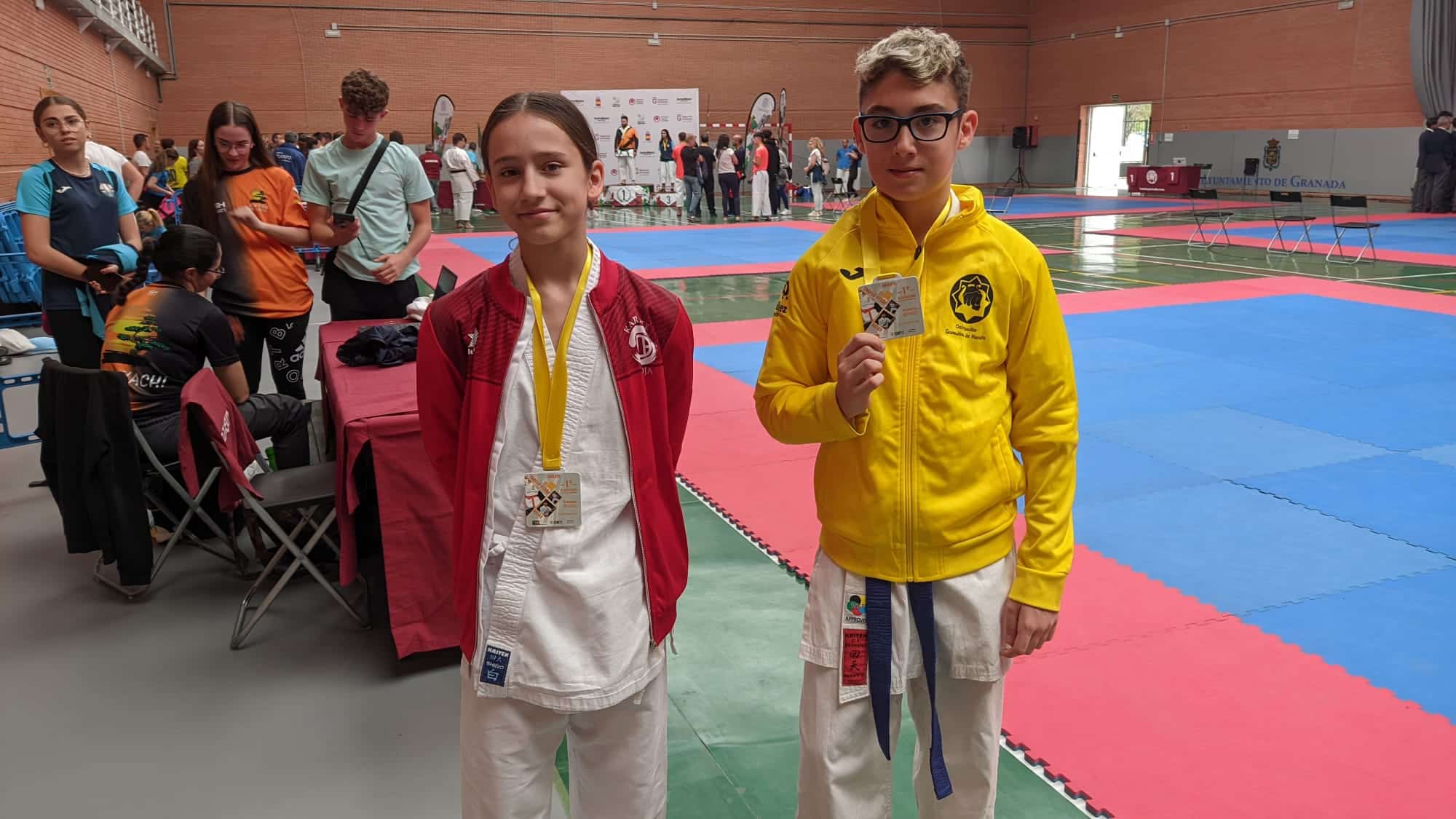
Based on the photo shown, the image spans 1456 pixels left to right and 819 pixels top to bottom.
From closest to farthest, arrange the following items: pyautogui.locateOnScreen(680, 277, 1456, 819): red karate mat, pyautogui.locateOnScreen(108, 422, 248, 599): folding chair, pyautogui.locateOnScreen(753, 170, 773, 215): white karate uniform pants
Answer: pyautogui.locateOnScreen(680, 277, 1456, 819): red karate mat → pyautogui.locateOnScreen(108, 422, 248, 599): folding chair → pyautogui.locateOnScreen(753, 170, 773, 215): white karate uniform pants

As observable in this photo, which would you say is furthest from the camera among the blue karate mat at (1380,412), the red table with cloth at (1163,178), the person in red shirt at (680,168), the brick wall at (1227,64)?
the red table with cloth at (1163,178)

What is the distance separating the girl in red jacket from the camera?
1.77 m

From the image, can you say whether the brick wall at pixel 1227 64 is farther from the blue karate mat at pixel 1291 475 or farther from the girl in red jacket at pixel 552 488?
the girl in red jacket at pixel 552 488

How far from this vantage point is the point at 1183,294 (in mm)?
11156

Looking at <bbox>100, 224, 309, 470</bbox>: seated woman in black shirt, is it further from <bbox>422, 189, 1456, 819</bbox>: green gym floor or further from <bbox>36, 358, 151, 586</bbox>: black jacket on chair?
<bbox>422, 189, 1456, 819</bbox>: green gym floor

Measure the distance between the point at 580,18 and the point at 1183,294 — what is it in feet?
72.8

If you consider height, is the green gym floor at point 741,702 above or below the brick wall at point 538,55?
below

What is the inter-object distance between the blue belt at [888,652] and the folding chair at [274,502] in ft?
8.05

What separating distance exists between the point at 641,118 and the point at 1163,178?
14.5 meters

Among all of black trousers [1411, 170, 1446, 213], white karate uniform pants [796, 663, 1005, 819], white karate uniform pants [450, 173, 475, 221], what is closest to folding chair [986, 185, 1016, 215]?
black trousers [1411, 170, 1446, 213]

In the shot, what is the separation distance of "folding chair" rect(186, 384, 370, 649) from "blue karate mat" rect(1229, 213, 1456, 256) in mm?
15356

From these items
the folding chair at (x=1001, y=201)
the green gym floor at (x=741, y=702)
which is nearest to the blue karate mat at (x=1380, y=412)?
the green gym floor at (x=741, y=702)

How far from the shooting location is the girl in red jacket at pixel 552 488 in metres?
1.77

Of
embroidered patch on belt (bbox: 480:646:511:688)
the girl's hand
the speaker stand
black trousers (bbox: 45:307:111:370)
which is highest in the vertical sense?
the speaker stand
